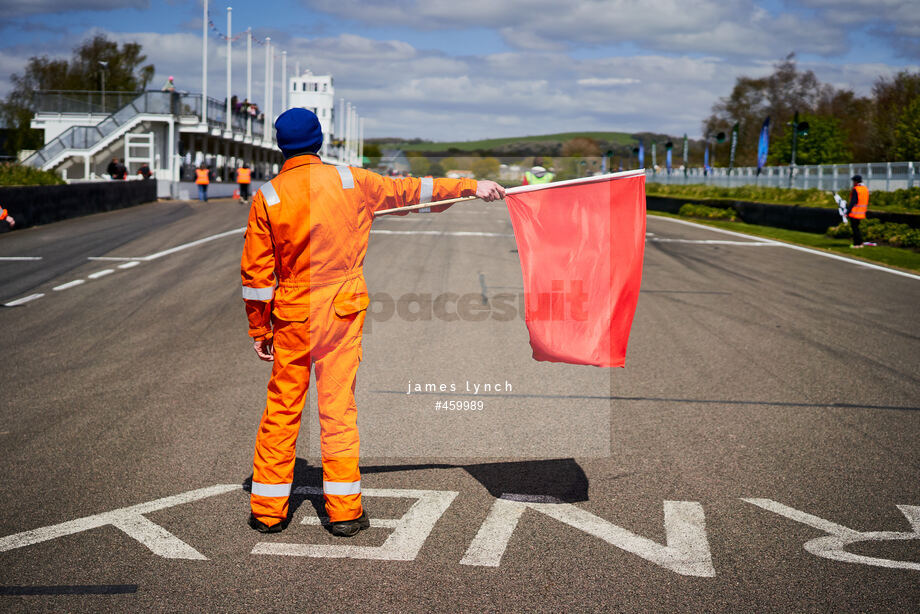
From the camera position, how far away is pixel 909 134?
6144 cm

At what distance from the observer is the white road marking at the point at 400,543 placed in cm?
421

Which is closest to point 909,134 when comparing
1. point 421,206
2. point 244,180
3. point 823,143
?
point 823,143

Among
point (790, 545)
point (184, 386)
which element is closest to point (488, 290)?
point (184, 386)

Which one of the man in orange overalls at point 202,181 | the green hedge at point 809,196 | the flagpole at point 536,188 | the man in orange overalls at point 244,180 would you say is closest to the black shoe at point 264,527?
the flagpole at point 536,188

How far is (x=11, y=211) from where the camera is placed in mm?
21438

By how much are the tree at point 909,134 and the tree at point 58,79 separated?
235 ft

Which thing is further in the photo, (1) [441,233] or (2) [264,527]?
(1) [441,233]

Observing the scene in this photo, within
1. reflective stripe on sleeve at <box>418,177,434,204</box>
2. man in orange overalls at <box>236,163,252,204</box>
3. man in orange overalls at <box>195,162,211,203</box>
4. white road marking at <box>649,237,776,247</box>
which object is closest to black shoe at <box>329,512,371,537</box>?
reflective stripe on sleeve at <box>418,177,434,204</box>

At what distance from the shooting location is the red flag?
201 inches

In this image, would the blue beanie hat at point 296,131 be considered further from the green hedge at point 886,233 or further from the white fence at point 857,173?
the white fence at point 857,173

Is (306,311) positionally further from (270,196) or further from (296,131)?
(296,131)

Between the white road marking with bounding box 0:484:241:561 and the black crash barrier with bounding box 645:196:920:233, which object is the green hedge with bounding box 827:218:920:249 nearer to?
the black crash barrier with bounding box 645:196:920:233

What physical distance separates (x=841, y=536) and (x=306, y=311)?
3.06 meters

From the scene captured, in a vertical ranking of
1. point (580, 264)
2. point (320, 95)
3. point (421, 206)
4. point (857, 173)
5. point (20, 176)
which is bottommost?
point (580, 264)
